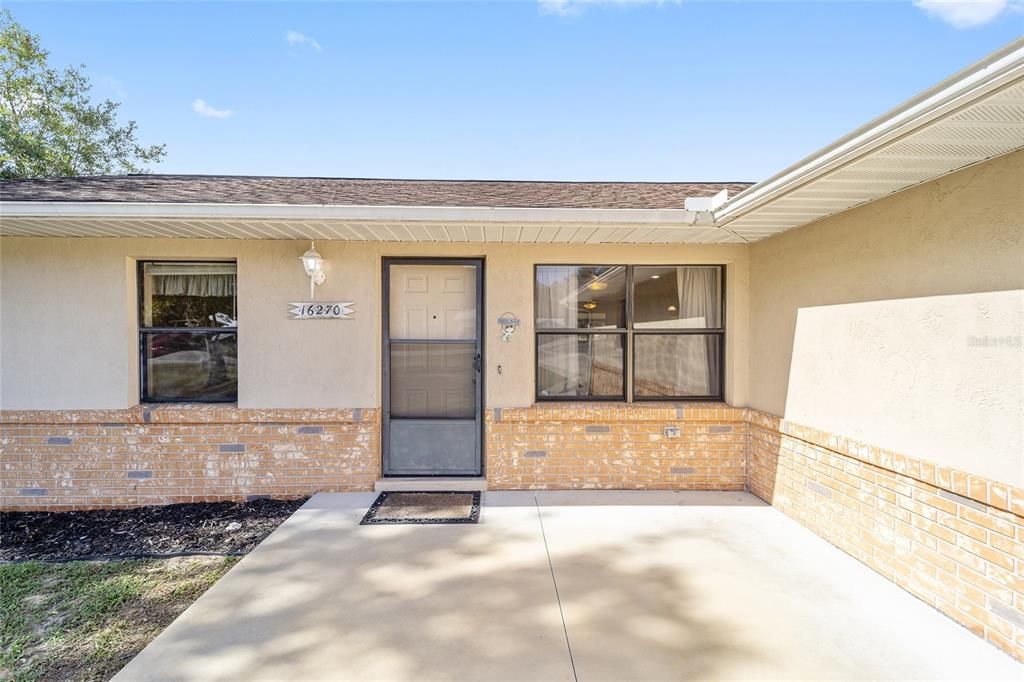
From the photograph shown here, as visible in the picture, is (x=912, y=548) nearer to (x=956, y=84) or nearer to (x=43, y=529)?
(x=956, y=84)

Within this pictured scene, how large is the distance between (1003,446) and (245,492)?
20.6 feet

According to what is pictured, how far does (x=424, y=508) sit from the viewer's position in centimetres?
465

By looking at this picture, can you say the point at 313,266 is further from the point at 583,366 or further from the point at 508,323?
the point at 583,366

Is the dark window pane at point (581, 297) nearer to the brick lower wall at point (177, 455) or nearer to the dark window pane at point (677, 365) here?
the dark window pane at point (677, 365)

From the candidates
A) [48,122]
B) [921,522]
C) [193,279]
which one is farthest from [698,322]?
[48,122]

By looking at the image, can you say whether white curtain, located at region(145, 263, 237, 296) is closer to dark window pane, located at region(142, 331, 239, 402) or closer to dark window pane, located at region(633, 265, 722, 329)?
dark window pane, located at region(142, 331, 239, 402)

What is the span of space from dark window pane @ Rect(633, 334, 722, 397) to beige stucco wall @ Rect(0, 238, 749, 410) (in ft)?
0.70

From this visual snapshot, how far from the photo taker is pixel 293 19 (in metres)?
6.38

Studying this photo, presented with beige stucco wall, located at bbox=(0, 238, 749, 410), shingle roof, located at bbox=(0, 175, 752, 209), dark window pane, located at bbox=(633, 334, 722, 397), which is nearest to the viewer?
shingle roof, located at bbox=(0, 175, 752, 209)

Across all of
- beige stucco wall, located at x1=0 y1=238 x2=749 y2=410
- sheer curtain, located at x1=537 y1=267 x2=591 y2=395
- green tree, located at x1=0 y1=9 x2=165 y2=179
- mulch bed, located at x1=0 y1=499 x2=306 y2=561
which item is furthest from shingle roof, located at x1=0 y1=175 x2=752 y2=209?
green tree, located at x1=0 y1=9 x2=165 y2=179

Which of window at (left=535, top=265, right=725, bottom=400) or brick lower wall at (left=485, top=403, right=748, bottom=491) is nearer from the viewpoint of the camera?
brick lower wall at (left=485, top=403, right=748, bottom=491)

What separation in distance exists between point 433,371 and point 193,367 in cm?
269

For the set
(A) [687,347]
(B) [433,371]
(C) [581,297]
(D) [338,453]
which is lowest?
(D) [338,453]

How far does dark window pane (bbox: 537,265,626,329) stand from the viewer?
5.33 meters
